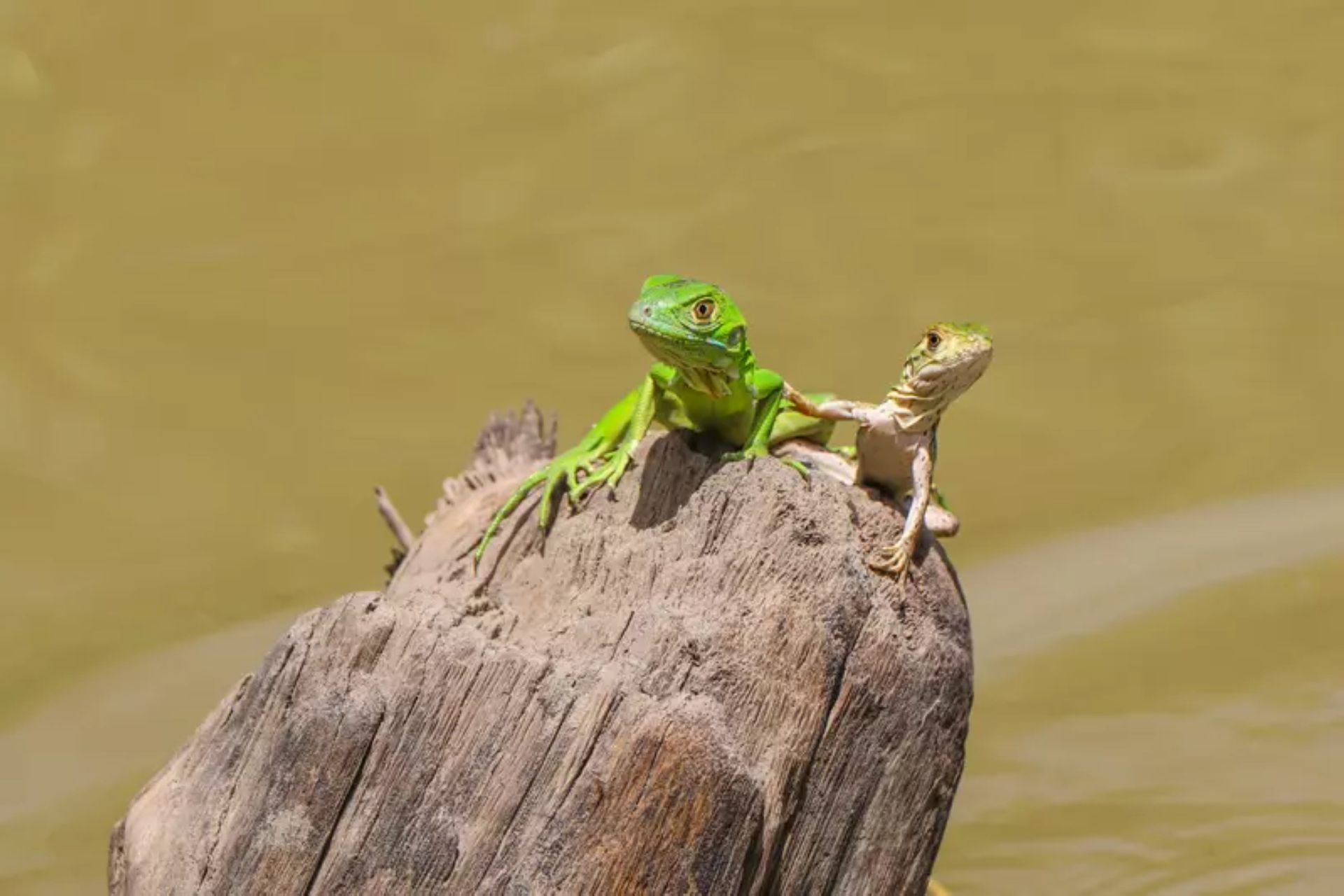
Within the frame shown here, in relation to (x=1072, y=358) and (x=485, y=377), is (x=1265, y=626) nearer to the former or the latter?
(x=1072, y=358)

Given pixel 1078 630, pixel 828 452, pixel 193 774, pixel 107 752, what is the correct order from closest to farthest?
pixel 193 774, pixel 828 452, pixel 107 752, pixel 1078 630

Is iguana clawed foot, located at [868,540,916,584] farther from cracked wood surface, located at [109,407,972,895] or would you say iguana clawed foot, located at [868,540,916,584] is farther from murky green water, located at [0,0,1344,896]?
murky green water, located at [0,0,1344,896]

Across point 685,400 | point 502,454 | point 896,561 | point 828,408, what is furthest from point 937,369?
point 502,454

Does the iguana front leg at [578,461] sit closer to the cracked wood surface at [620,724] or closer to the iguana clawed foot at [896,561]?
the cracked wood surface at [620,724]

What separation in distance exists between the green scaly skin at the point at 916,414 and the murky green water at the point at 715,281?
251 cm

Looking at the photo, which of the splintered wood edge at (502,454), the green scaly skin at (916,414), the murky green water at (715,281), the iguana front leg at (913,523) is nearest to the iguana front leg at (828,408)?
the green scaly skin at (916,414)

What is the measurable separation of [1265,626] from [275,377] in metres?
3.73

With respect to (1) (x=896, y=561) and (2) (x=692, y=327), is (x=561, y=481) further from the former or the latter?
(1) (x=896, y=561)

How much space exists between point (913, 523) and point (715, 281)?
152 inches

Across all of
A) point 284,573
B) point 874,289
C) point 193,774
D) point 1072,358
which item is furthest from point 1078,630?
point 193,774

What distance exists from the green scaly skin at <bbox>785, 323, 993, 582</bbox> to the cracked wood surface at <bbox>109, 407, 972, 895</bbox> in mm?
71

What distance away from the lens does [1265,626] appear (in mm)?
6055

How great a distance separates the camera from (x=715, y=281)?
6.88 meters

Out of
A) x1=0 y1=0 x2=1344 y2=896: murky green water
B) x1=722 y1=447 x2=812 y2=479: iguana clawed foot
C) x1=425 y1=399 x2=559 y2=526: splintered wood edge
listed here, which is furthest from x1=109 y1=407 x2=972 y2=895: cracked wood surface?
x1=0 y1=0 x2=1344 y2=896: murky green water
